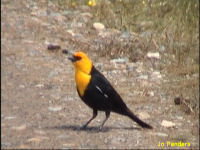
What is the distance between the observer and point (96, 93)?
273 inches

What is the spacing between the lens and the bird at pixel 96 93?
6891 millimetres

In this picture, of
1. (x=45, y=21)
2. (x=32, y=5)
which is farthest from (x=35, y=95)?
(x=32, y=5)

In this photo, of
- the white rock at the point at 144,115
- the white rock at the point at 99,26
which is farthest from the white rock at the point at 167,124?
the white rock at the point at 99,26

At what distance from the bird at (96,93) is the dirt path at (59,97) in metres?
0.13

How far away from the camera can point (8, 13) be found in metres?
10.4

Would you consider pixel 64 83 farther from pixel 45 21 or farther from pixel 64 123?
pixel 45 21

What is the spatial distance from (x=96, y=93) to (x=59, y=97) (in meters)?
0.87

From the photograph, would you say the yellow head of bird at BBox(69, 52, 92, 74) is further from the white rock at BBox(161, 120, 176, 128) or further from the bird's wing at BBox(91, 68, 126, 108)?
the white rock at BBox(161, 120, 176, 128)

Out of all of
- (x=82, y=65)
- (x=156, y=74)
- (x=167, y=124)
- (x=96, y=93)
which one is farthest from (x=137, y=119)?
(x=156, y=74)

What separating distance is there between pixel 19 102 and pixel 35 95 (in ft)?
1.20

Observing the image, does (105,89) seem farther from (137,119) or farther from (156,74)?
(156,74)

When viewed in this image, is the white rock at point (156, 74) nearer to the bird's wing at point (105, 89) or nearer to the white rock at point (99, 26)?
the white rock at point (99, 26)

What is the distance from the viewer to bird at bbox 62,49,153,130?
6.89m

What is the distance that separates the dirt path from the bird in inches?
5.1
